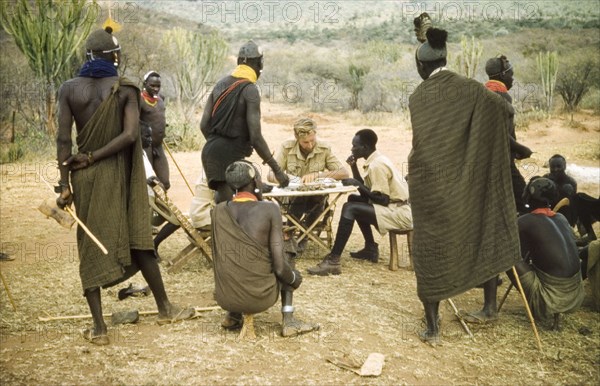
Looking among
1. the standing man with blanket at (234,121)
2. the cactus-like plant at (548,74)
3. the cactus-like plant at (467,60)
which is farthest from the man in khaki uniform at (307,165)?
the cactus-like plant at (548,74)

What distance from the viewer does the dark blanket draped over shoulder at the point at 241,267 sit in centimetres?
423

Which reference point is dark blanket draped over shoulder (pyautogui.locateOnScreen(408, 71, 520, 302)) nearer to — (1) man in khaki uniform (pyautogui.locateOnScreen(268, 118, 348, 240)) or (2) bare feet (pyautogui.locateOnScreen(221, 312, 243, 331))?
(2) bare feet (pyautogui.locateOnScreen(221, 312, 243, 331))

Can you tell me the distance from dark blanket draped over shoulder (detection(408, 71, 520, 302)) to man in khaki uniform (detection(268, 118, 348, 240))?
7.49 ft

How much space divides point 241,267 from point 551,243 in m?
2.39

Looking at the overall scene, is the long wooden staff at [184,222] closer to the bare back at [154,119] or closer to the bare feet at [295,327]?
the bare back at [154,119]

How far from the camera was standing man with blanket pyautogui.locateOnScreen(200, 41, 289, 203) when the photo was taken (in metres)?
5.12

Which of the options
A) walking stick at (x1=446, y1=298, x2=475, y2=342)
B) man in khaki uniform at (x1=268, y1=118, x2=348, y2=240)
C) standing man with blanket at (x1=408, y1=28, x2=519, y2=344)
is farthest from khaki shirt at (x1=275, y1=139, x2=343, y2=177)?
standing man with blanket at (x1=408, y1=28, x2=519, y2=344)

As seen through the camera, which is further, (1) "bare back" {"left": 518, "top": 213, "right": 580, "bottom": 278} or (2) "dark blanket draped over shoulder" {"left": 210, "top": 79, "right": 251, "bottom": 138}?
(2) "dark blanket draped over shoulder" {"left": 210, "top": 79, "right": 251, "bottom": 138}

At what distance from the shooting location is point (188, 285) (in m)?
5.82

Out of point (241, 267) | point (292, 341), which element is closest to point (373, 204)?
point (292, 341)

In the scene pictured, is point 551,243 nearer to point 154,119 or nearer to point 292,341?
point 292,341

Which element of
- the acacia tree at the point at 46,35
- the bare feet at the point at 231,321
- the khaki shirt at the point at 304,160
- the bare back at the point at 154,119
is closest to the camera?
the bare feet at the point at 231,321

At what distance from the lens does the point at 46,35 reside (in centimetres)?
1292

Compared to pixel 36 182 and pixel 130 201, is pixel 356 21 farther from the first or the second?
pixel 130 201
